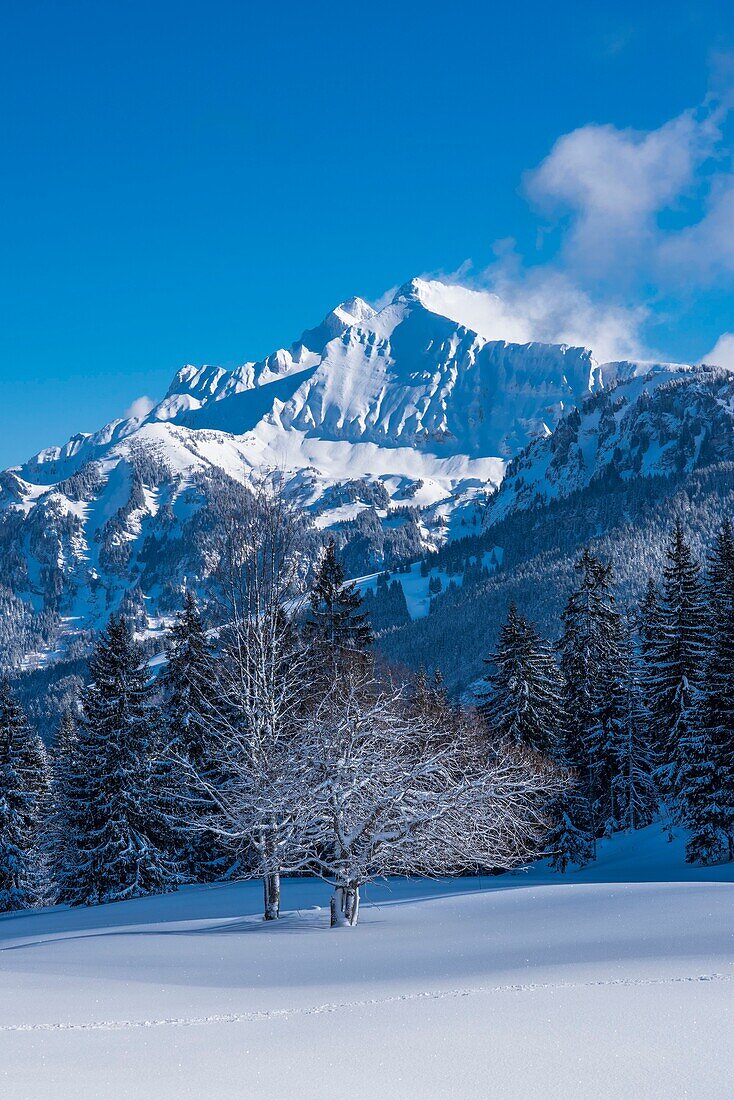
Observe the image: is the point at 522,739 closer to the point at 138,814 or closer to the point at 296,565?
the point at 138,814

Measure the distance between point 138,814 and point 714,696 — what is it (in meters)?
20.3

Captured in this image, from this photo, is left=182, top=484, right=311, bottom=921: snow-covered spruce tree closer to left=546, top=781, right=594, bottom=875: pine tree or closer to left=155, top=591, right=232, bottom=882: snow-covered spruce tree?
left=155, top=591, right=232, bottom=882: snow-covered spruce tree

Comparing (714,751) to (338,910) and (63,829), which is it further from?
(63,829)

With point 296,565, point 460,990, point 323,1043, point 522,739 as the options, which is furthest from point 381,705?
point 522,739

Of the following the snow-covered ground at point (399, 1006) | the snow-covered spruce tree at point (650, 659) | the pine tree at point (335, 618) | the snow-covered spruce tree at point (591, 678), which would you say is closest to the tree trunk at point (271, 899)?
the snow-covered ground at point (399, 1006)

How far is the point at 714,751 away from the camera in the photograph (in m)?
29.2

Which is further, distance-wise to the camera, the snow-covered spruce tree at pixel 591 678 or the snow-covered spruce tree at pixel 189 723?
the snow-covered spruce tree at pixel 591 678

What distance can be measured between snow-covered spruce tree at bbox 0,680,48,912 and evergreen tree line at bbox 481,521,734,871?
19899 mm

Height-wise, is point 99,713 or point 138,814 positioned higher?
point 99,713

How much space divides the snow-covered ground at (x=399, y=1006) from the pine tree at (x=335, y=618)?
13.3m

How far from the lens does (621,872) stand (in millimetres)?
33844

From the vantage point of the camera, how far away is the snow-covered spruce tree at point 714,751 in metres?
28.7

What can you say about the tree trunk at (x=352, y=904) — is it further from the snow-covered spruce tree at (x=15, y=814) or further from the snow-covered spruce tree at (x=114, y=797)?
the snow-covered spruce tree at (x=15, y=814)

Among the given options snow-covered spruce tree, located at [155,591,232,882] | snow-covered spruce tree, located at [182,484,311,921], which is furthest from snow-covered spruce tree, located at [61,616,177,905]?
snow-covered spruce tree, located at [182,484,311,921]
